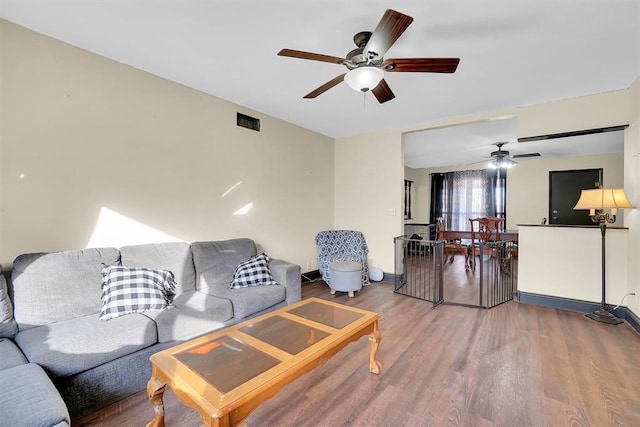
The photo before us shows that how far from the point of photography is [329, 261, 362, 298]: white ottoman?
3.88 m

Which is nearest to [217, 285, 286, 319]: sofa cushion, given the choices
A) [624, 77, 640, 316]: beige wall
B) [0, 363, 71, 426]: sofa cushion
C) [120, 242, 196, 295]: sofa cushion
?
[120, 242, 196, 295]: sofa cushion

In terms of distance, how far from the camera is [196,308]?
2309mm

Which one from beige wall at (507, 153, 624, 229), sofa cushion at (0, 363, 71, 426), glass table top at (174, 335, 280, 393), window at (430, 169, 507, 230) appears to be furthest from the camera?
window at (430, 169, 507, 230)

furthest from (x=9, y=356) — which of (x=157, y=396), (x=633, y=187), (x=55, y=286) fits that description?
(x=633, y=187)

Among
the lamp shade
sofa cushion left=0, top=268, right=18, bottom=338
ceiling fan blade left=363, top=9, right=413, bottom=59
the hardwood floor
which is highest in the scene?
ceiling fan blade left=363, top=9, right=413, bottom=59

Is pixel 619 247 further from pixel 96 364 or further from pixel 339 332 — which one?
pixel 96 364

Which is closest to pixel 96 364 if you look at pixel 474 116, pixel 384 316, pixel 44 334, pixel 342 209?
pixel 44 334

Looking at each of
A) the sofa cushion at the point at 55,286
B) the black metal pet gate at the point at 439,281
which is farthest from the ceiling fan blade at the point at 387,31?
the sofa cushion at the point at 55,286

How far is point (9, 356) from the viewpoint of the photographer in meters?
1.51

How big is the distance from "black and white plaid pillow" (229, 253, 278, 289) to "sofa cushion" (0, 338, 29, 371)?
1528 millimetres

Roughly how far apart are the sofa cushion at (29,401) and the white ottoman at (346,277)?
3.00 m

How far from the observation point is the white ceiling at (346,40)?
6.22 ft

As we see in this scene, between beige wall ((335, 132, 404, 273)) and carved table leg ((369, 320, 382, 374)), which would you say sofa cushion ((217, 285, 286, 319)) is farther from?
beige wall ((335, 132, 404, 273))

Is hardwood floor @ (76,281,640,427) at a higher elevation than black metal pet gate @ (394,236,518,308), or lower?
lower
